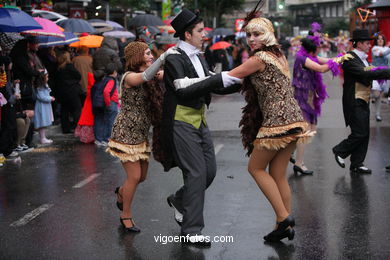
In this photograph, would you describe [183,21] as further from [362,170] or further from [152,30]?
[152,30]

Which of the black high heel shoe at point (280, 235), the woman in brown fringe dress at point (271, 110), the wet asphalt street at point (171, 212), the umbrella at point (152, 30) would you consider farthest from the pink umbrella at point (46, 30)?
the umbrella at point (152, 30)

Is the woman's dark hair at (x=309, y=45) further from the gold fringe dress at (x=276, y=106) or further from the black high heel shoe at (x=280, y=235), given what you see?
the black high heel shoe at (x=280, y=235)

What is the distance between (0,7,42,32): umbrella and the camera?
11137 millimetres

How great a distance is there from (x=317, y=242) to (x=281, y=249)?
0.38 m

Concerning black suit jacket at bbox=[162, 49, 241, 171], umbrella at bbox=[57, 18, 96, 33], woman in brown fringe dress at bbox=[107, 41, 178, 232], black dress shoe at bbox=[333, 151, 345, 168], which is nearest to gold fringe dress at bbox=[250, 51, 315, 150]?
black suit jacket at bbox=[162, 49, 241, 171]

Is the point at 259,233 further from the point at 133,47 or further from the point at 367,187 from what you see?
the point at 367,187

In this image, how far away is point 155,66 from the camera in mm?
6188

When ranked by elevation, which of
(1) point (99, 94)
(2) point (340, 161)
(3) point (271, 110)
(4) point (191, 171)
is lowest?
(2) point (340, 161)

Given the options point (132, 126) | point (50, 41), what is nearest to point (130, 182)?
point (132, 126)

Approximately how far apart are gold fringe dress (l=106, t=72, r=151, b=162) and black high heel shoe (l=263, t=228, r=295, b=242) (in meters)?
1.39

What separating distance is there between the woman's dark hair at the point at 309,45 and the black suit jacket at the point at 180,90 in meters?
3.71

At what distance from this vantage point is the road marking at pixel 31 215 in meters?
7.30

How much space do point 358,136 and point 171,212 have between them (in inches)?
130

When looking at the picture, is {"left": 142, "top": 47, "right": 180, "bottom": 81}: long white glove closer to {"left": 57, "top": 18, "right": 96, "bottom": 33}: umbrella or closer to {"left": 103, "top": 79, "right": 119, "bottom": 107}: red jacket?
{"left": 103, "top": 79, "right": 119, "bottom": 107}: red jacket
